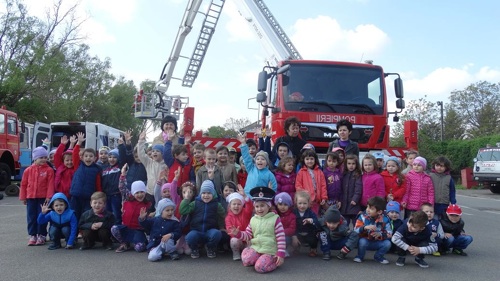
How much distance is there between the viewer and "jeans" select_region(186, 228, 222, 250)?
632 cm

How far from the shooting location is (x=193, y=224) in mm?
6480

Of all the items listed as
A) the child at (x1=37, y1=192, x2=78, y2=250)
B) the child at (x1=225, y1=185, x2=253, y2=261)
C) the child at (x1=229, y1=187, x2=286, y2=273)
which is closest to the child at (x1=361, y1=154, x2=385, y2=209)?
the child at (x1=229, y1=187, x2=286, y2=273)

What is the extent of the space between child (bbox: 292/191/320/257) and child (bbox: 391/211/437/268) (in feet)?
3.48

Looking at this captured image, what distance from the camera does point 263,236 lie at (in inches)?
231

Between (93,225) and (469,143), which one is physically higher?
(469,143)

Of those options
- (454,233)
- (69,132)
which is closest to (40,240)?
(454,233)

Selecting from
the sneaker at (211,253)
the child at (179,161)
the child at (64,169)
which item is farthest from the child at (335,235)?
the child at (64,169)

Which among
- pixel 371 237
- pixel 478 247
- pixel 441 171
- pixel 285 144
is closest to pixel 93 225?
pixel 285 144

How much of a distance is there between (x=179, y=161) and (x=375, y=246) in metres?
3.15

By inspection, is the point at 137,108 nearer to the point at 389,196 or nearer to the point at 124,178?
the point at 124,178

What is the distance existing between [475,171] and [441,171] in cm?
1964

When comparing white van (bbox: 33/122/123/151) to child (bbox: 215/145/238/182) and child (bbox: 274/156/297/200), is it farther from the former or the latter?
child (bbox: 274/156/297/200)

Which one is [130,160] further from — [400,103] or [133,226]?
[400,103]

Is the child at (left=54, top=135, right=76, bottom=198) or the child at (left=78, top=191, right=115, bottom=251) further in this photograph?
the child at (left=54, top=135, right=76, bottom=198)
